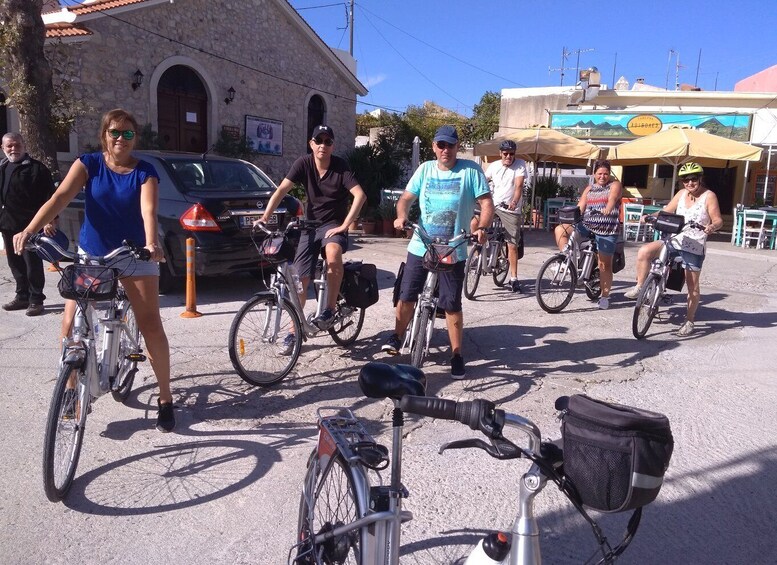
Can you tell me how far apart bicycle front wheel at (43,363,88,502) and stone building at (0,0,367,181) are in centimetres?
1204

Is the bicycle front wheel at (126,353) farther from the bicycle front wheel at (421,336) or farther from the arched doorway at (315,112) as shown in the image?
the arched doorway at (315,112)

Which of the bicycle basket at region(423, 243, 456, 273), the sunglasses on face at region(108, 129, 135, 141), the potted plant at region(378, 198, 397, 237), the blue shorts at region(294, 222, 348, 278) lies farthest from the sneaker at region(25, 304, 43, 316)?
the potted plant at region(378, 198, 397, 237)

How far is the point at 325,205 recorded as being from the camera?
5617 mm

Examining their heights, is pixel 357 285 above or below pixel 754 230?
below

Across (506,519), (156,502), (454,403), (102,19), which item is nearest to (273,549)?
(156,502)

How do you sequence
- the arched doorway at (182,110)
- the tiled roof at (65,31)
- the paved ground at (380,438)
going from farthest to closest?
the arched doorway at (182,110)
the tiled roof at (65,31)
the paved ground at (380,438)

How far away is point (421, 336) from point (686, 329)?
3.54 meters

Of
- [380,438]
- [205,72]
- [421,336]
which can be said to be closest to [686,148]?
[205,72]

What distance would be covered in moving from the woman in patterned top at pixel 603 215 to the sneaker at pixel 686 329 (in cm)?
108

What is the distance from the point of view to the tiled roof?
43.7ft

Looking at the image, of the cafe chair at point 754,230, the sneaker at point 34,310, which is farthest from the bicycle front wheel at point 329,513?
the cafe chair at point 754,230

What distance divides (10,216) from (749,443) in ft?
22.7

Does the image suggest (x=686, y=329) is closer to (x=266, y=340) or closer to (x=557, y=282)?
(x=557, y=282)

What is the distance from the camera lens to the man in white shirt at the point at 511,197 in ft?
28.8
